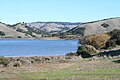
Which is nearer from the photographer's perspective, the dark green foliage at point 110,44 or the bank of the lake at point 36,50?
the dark green foliage at point 110,44

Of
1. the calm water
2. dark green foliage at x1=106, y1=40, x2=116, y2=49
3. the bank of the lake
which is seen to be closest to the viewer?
dark green foliage at x1=106, y1=40, x2=116, y2=49

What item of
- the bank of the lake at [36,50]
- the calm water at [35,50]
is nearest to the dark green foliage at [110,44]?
the bank of the lake at [36,50]

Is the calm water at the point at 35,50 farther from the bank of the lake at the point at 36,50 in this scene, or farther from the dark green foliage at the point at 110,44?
the dark green foliage at the point at 110,44

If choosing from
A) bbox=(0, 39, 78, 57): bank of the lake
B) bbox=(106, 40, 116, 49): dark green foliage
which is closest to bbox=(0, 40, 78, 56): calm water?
bbox=(0, 39, 78, 57): bank of the lake

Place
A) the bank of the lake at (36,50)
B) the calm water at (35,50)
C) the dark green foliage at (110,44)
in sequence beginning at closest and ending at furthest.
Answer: the dark green foliage at (110,44) → the bank of the lake at (36,50) → the calm water at (35,50)

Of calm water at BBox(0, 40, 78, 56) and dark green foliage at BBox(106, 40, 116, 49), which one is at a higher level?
dark green foliage at BBox(106, 40, 116, 49)

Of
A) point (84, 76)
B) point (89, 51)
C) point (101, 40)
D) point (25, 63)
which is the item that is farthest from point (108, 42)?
point (84, 76)

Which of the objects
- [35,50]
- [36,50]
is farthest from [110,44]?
[35,50]

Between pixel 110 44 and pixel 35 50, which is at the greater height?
pixel 110 44

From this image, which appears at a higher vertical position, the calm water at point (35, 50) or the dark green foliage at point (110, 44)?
the dark green foliage at point (110, 44)

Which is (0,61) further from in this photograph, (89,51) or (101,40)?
(101,40)

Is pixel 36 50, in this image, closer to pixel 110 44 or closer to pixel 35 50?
pixel 35 50

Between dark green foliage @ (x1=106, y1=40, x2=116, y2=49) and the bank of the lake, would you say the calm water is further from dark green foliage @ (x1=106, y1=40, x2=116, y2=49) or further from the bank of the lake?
dark green foliage @ (x1=106, y1=40, x2=116, y2=49)

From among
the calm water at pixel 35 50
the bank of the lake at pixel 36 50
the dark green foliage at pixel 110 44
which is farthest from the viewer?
the calm water at pixel 35 50
